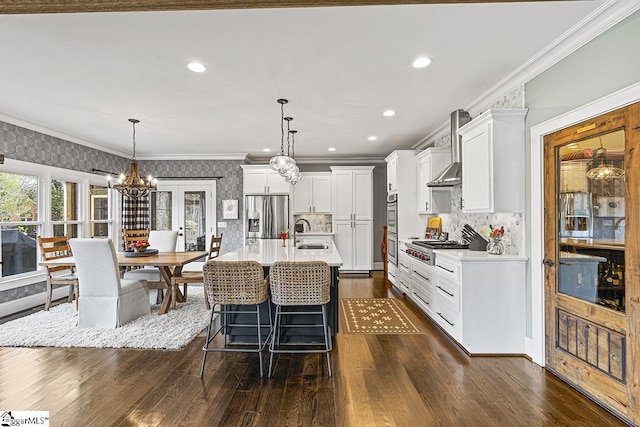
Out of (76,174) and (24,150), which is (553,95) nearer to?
(24,150)

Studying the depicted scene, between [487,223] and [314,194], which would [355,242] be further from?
[487,223]

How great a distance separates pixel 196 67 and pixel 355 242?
5.03 m

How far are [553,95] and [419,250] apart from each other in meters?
2.32

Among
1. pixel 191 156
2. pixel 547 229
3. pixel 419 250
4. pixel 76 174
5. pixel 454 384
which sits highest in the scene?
pixel 191 156

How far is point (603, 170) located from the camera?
7.70 feet

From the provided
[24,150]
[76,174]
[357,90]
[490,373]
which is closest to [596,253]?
[490,373]

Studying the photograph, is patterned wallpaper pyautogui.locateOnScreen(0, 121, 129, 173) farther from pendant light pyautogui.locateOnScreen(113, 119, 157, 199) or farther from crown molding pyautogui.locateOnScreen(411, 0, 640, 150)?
crown molding pyautogui.locateOnScreen(411, 0, 640, 150)

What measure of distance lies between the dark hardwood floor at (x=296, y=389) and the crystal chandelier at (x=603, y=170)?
1.54m

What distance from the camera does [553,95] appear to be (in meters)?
2.81

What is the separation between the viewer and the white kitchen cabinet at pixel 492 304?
319 centimetres

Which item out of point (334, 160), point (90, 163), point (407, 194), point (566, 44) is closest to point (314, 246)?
point (407, 194)

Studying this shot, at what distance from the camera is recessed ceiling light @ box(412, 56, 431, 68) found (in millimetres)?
2896

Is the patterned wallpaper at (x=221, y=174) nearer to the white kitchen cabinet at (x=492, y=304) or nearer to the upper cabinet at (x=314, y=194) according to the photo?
the upper cabinet at (x=314, y=194)

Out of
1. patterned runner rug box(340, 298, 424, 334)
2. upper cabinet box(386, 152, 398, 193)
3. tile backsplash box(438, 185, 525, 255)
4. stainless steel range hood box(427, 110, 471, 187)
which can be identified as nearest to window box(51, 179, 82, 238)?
patterned runner rug box(340, 298, 424, 334)
